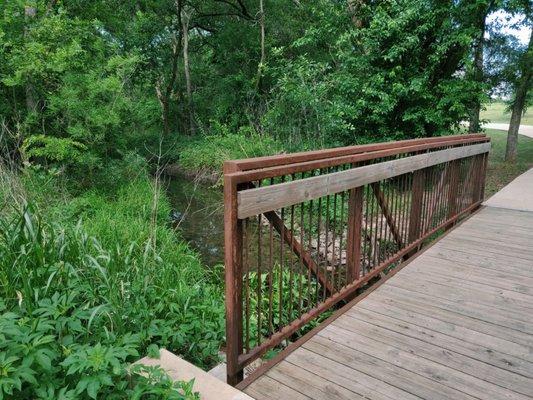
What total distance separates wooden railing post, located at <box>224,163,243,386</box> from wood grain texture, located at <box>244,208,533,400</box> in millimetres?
195

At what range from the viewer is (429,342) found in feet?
8.43

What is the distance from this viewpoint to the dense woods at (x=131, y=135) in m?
2.45

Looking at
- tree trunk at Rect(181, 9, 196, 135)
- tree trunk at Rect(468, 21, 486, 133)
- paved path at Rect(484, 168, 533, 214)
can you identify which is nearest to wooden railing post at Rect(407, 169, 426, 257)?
paved path at Rect(484, 168, 533, 214)

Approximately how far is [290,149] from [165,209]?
344 centimetres

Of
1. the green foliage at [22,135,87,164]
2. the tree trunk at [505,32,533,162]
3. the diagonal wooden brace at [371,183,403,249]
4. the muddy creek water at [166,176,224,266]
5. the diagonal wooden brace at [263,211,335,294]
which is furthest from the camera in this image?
the tree trunk at [505,32,533,162]

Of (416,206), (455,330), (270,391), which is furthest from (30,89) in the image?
(455,330)

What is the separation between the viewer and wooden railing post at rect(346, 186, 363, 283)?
2912 mm

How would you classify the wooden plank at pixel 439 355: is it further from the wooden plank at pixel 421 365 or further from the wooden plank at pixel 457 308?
the wooden plank at pixel 457 308

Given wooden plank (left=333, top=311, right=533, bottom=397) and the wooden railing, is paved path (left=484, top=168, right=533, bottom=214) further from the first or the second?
wooden plank (left=333, top=311, right=533, bottom=397)

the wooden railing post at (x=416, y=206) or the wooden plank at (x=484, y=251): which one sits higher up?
the wooden railing post at (x=416, y=206)

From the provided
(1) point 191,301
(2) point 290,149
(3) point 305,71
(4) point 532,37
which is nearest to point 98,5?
(3) point 305,71

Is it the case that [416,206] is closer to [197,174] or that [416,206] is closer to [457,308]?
[457,308]

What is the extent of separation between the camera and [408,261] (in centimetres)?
391

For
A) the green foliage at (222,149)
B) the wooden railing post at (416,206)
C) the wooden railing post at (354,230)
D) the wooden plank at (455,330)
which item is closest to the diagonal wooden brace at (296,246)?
the wooden railing post at (354,230)
